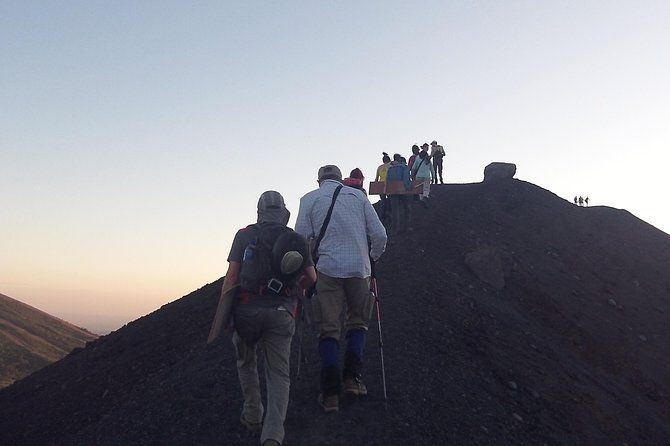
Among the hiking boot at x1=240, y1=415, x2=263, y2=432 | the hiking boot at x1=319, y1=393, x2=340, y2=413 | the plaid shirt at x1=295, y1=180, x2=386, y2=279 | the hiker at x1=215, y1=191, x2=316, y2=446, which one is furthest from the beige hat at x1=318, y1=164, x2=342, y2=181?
the hiking boot at x1=240, y1=415, x2=263, y2=432

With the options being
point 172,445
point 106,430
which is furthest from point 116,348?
point 172,445

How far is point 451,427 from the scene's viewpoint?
741cm

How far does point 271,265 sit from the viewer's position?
5.90 meters

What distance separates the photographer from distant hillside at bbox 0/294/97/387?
43.7 metres

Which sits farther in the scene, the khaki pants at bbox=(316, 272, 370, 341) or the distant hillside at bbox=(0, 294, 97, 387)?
the distant hillside at bbox=(0, 294, 97, 387)

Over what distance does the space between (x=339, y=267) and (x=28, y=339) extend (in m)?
52.9

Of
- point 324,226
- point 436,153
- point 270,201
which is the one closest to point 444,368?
point 324,226

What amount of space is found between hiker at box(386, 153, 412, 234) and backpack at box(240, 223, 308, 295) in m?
11.0

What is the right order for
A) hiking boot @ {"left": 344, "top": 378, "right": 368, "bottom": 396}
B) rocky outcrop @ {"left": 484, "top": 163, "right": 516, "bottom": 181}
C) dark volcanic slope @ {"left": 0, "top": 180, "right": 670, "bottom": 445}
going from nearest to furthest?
hiking boot @ {"left": 344, "top": 378, "right": 368, "bottom": 396}
dark volcanic slope @ {"left": 0, "top": 180, "right": 670, "bottom": 445}
rocky outcrop @ {"left": 484, "top": 163, "right": 516, "bottom": 181}

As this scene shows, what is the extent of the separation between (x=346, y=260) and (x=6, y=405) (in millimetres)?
10606

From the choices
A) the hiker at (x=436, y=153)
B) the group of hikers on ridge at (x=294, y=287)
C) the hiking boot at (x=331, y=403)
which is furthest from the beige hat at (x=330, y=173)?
the hiker at (x=436, y=153)

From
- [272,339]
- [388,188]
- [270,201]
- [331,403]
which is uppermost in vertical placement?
[388,188]

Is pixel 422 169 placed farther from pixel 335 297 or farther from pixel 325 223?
pixel 335 297

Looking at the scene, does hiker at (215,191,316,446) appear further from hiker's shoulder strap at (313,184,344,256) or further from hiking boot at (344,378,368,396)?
hiking boot at (344,378,368,396)
